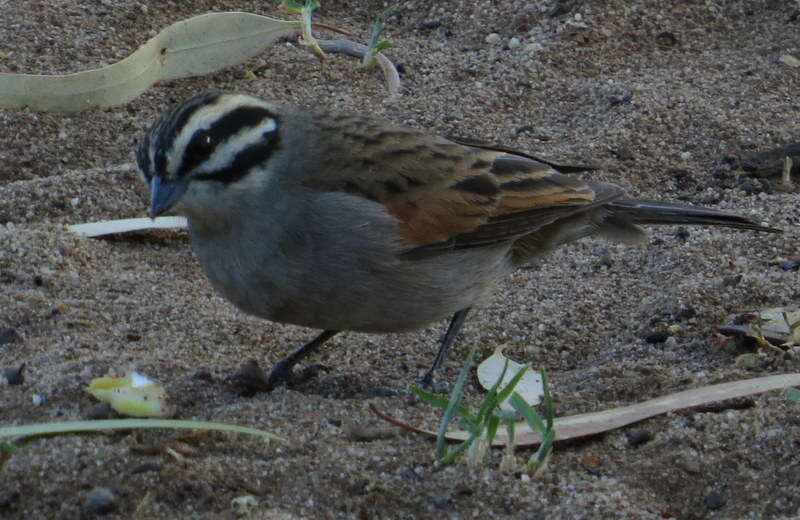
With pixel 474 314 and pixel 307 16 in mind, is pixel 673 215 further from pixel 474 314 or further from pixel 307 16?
pixel 307 16

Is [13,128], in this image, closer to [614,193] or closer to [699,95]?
[614,193]

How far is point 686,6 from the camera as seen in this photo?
837 centimetres

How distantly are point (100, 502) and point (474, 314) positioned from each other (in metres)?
2.72

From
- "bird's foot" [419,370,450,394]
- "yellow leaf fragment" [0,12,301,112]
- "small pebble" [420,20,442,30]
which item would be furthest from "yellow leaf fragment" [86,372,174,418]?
"small pebble" [420,20,442,30]

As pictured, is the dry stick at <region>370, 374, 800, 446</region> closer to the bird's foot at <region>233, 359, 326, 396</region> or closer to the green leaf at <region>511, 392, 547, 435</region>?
the green leaf at <region>511, 392, 547, 435</region>

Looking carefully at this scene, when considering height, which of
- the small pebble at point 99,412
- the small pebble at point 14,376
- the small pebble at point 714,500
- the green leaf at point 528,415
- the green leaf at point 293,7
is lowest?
the small pebble at point 14,376

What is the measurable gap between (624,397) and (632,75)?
3391 millimetres

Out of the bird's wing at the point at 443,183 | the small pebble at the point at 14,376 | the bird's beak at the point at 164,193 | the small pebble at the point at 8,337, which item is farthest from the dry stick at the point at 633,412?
the small pebble at the point at 8,337

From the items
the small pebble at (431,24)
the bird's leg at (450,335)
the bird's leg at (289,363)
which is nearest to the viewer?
the bird's leg at (289,363)

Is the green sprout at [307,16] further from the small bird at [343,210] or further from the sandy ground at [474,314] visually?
the small bird at [343,210]

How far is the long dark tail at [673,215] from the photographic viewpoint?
5.73m

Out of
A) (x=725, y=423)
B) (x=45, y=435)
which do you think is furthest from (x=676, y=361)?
(x=45, y=435)

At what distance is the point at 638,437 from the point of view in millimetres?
4512

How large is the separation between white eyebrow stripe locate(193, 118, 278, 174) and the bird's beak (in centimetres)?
9
